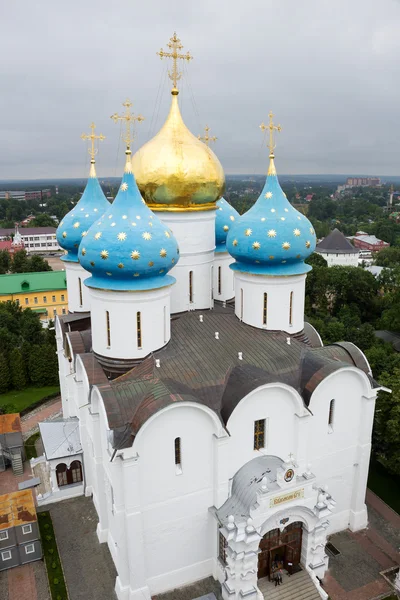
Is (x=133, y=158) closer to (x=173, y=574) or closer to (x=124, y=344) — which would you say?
(x=124, y=344)

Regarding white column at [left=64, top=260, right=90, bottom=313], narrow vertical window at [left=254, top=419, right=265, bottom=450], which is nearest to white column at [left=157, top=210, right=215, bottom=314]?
white column at [left=64, top=260, right=90, bottom=313]

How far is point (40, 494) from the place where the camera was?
57.8 feet

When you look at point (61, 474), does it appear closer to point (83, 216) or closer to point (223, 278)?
point (223, 278)

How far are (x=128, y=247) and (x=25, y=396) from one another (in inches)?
637

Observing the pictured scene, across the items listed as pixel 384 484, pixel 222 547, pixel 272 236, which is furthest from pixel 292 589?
pixel 272 236

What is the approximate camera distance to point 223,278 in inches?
742

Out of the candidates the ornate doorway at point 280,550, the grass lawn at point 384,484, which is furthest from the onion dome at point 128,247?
the grass lawn at point 384,484

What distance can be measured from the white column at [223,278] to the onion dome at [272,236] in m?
3.17

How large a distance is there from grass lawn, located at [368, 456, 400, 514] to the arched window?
35.6ft

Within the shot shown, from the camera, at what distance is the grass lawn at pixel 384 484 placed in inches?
663

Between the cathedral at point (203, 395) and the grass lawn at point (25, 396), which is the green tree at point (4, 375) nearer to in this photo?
the grass lawn at point (25, 396)

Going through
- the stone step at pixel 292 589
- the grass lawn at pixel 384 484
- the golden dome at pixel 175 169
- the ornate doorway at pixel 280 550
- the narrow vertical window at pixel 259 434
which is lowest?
the grass lawn at pixel 384 484

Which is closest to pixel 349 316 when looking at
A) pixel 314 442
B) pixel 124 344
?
pixel 314 442

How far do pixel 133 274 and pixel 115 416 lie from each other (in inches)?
147
